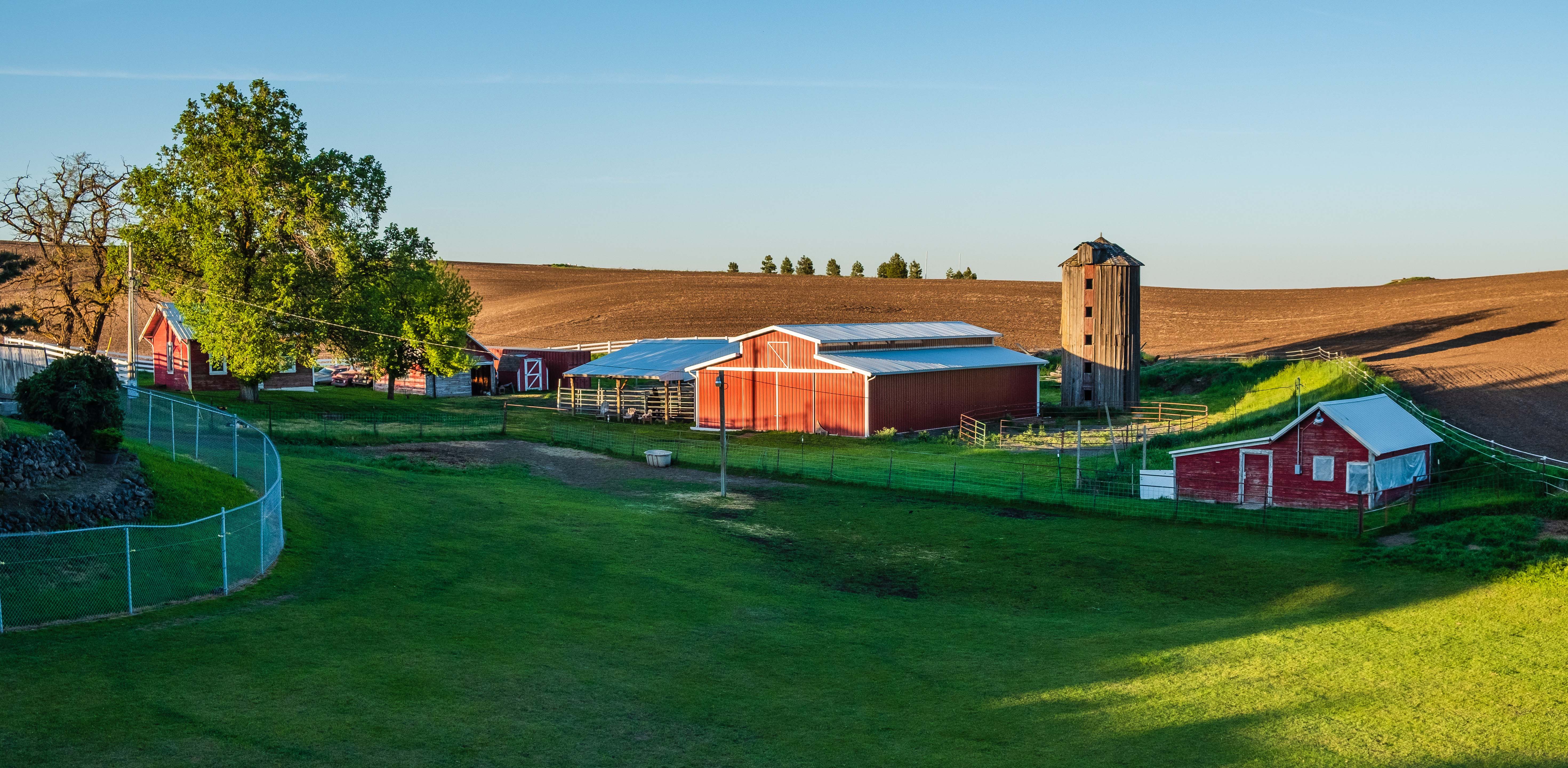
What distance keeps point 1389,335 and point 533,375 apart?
6396 cm

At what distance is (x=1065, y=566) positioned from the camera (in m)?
27.0

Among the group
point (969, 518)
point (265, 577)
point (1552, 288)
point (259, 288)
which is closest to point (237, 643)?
point (265, 577)

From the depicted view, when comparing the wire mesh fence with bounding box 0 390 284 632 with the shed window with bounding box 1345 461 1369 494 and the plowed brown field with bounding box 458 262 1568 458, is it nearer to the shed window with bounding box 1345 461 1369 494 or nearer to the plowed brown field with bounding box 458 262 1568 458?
the shed window with bounding box 1345 461 1369 494

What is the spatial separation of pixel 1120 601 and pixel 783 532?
32.2ft

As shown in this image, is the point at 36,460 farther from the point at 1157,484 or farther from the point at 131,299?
the point at 131,299

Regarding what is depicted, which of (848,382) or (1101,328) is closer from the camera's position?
(848,382)

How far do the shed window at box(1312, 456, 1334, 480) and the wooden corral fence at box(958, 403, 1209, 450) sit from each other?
778cm

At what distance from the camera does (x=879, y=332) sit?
61.9m

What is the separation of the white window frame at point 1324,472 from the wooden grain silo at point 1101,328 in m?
29.9

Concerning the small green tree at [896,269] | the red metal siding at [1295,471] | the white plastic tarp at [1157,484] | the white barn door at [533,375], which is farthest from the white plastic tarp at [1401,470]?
the small green tree at [896,269]

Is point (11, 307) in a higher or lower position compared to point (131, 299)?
lower

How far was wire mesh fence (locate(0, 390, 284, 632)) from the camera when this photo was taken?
57.5ft

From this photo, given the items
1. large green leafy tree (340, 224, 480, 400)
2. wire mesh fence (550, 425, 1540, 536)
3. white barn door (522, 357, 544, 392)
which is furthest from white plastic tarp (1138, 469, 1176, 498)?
white barn door (522, 357, 544, 392)

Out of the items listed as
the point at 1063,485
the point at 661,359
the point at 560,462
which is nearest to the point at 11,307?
the point at 560,462
